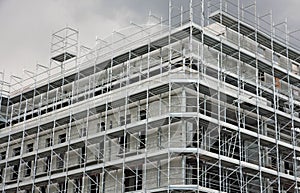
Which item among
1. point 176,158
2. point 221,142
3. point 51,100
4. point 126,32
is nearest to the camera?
point 176,158

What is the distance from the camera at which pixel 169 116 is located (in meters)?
21.3

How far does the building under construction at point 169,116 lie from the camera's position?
72.7ft

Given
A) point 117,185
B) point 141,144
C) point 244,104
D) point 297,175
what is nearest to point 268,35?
point 244,104

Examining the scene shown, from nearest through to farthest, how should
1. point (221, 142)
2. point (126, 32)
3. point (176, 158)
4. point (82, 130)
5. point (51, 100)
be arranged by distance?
point (176, 158) → point (221, 142) → point (82, 130) → point (126, 32) → point (51, 100)

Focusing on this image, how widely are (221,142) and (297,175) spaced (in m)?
5.44

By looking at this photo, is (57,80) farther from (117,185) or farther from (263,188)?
(263,188)

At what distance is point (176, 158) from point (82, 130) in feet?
20.3

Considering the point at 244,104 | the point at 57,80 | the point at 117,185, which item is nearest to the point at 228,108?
the point at 244,104

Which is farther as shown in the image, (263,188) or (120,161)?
(263,188)

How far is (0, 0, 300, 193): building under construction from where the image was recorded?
72.7 ft

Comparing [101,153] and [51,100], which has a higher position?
[51,100]

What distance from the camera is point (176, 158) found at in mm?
21672

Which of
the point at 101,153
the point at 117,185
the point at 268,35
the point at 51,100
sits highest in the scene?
the point at 268,35

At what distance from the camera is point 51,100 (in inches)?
1195
